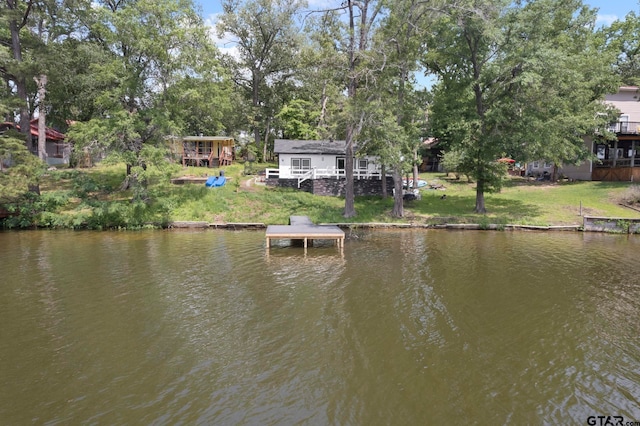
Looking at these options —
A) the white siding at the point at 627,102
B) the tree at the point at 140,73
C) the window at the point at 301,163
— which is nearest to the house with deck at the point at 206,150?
the window at the point at 301,163

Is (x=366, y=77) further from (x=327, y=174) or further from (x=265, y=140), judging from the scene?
(x=265, y=140)

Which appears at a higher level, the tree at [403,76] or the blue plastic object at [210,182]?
the tree at [403,76]

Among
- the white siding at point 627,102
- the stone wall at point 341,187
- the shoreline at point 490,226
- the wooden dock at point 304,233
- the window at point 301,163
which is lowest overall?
the shoreline at point 490,226

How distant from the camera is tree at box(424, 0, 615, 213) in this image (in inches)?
885

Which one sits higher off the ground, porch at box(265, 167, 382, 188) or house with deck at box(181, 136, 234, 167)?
house with deck at box(181, 136, 234, 167)

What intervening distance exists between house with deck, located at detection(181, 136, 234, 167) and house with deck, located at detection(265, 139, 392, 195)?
887 centimetres

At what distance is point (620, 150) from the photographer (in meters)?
34.8

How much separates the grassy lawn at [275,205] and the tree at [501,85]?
311cm

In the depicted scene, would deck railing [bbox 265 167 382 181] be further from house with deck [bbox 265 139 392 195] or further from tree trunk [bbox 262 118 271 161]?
tree trunk [bbox 262 118 271 161]

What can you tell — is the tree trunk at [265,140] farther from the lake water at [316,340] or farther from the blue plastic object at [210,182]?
the lake water at [316,340]

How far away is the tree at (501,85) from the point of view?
73.8 ft

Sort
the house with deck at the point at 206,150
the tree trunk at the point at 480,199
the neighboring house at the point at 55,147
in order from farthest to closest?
the house with deck at the point at 206,150 < the neighboring house at the point at 55,147 < the tree trunk at the point at 480,199

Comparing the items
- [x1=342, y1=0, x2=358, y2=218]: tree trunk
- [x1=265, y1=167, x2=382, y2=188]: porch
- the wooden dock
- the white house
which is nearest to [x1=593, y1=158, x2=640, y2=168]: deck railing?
[x1=265, y1=167, x2=382, y2=188]: porch

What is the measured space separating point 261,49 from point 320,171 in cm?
2461
